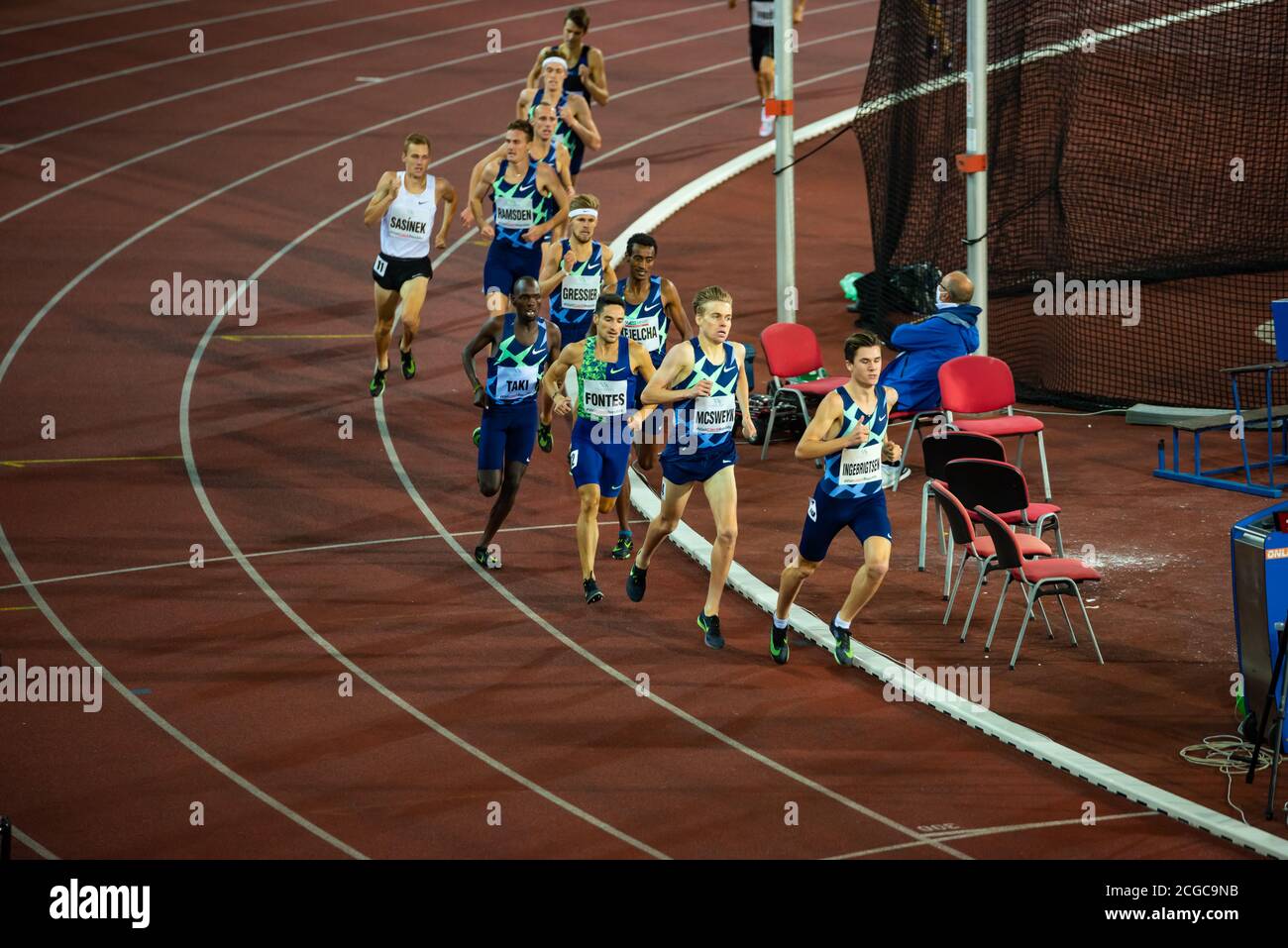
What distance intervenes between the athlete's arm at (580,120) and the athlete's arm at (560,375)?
235 inches

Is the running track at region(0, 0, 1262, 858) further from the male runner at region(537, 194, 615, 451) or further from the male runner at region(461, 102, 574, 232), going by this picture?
the male runner at region(461, 102, 574, 232)

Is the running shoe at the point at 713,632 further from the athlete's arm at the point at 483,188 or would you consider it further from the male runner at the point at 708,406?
the athlete's arm at the point at 483,188

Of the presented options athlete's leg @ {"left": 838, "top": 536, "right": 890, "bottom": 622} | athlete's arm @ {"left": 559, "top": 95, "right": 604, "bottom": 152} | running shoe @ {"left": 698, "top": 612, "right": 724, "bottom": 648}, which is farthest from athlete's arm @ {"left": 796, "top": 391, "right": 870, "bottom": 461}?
athlete's arm @ {"left": 559, "top": 95, "right": 604, "bottom": 152}

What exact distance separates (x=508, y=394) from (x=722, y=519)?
2027mm

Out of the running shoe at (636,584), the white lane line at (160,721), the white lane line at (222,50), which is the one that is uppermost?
the white lane line at (222,50)

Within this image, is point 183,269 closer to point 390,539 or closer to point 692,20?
point 390,539

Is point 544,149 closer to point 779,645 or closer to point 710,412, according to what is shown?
point 710,412

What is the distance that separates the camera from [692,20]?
2825cm

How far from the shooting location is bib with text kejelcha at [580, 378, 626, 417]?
11.4 metres

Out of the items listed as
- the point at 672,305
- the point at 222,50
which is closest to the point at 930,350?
the point at 672,305

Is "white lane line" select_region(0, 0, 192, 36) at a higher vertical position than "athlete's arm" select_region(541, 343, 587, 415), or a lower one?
higher

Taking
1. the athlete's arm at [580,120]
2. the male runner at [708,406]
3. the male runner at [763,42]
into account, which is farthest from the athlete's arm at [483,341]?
the male runner at [763,42]

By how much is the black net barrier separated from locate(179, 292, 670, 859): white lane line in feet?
21.1

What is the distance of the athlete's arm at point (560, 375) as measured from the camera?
11352 millimetres
